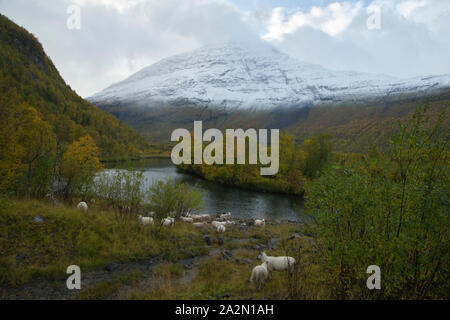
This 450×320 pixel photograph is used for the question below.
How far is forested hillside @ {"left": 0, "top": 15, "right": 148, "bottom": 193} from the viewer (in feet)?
50.5

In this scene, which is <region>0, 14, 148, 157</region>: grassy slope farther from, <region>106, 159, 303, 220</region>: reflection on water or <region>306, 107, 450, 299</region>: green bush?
<region>306, 107, 450, 299</region>: green bush

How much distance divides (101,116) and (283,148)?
8706 cm

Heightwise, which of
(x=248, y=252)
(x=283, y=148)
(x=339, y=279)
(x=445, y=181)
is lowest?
(x=248, y=252)

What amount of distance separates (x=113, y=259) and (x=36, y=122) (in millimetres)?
13881

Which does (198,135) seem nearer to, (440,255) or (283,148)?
(283,148)

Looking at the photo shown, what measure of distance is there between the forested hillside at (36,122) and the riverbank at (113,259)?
466 centimetres

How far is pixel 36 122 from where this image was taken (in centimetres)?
1884

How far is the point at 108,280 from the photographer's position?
35.2ft

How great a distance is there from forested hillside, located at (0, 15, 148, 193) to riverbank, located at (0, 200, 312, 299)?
466 cm

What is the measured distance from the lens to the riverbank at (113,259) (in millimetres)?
9312

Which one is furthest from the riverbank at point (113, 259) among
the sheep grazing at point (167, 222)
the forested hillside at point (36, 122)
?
the forested hillside at point (36, 122)

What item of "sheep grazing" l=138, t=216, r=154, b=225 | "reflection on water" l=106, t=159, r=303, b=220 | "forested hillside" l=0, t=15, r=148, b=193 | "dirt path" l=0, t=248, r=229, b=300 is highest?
"forested hillside" l=0, t=15, r=148, b=193

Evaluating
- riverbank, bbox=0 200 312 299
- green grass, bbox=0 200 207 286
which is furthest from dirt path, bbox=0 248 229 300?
green grass, bbox=0 200 207 286
